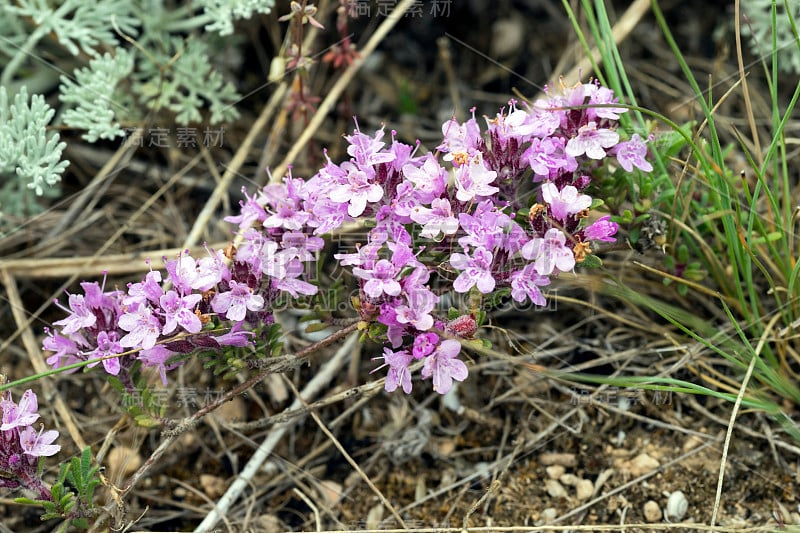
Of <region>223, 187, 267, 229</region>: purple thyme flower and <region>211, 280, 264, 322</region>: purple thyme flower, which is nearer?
<region>211, 280, 264, 322</region>: purple thyme flower

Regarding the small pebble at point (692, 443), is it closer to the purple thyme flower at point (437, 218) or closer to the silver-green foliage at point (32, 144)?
the purple thyme flower at point (437, 218)

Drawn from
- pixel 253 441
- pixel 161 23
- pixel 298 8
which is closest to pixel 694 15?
pixel 298 8

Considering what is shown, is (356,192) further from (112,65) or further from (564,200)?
(112,65)

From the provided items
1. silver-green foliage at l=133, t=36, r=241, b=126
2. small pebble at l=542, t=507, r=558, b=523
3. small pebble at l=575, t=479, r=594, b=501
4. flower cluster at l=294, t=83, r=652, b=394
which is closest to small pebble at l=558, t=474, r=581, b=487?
small pebble at l=575, t=479, r=594, b=501

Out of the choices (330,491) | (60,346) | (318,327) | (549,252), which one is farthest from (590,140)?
(60,346)

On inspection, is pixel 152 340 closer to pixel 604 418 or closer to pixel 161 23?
pixel 604 418

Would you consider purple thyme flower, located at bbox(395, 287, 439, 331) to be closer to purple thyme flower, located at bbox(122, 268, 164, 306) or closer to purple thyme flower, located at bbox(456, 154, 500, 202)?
purple thyme flower, located at bbox(456, 154, 500, 202)
